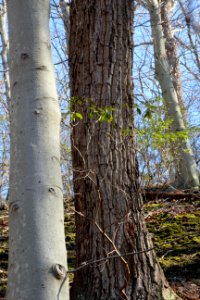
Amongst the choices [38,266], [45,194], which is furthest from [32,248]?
[45,194]

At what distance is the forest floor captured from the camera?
2847 millimetres

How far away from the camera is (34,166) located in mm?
1208

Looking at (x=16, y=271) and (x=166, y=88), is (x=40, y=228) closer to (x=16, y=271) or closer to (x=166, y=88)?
(x=16, y=271)

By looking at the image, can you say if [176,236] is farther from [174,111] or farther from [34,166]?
[174,111]

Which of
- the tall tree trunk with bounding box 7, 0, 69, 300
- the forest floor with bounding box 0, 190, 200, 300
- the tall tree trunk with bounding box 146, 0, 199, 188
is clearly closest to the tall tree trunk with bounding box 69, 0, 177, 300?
the forest floor with bounding box 0, 190, 200, 300

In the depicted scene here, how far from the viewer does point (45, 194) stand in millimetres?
1172

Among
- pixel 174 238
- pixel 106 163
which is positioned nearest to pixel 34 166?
pixel 106 163

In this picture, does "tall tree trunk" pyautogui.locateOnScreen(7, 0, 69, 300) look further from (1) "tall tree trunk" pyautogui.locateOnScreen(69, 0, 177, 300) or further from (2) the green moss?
(2) the green moss

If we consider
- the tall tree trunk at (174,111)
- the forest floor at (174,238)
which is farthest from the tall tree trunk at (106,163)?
the tall tree trunk at (174,111)

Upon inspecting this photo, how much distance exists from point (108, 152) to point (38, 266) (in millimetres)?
1527

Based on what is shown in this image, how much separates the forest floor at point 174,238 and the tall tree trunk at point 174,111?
829 millimetres

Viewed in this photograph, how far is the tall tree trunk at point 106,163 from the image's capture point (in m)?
2.31

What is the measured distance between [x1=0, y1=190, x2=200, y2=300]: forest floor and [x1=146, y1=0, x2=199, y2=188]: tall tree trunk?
83 centimetres

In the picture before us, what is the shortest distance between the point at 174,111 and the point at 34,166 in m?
5.61
